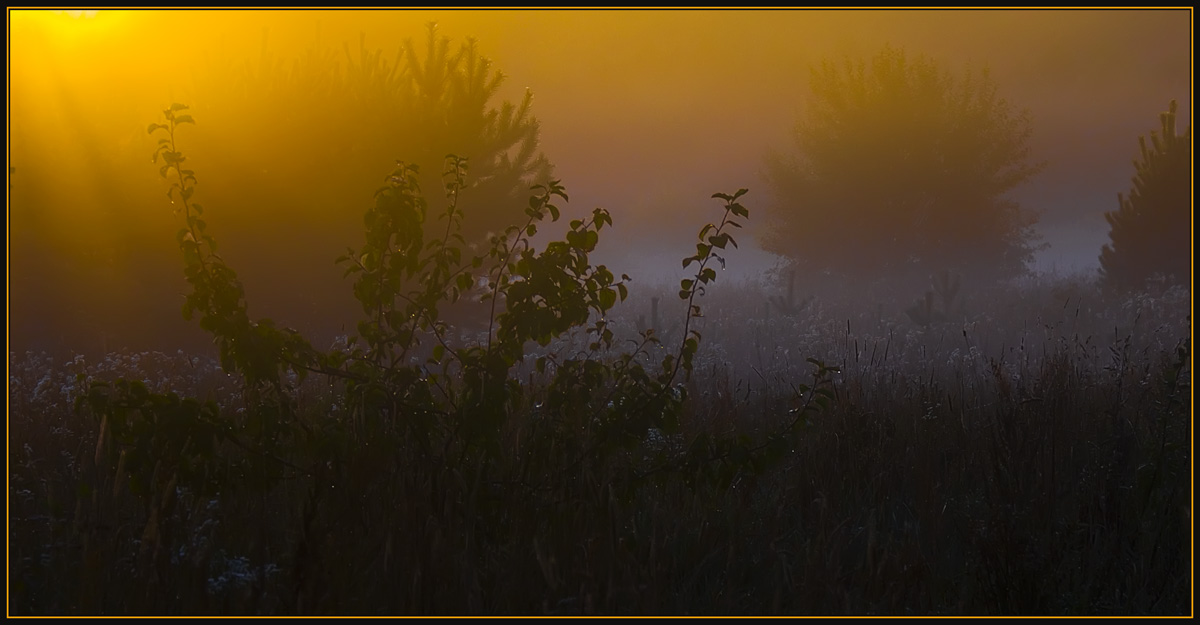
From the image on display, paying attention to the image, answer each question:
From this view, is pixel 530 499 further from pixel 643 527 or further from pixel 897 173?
pixel 897 173

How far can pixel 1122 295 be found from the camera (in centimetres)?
1986

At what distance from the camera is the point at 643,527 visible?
382 cm

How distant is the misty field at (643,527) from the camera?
9.90 feet

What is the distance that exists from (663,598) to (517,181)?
9.66m

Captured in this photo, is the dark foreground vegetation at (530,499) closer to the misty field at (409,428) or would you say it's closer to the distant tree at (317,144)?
the misty field at (409,428)

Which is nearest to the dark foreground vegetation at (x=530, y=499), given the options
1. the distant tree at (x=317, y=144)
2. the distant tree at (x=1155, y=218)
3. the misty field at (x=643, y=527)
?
the misty field at (x=643, y=527)

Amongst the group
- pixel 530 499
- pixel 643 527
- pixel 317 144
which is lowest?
pixel 643 527

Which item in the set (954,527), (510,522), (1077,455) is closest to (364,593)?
(510,522)

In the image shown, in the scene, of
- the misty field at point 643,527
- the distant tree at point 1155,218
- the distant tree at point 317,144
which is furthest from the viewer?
the distant tree at point 1155,218

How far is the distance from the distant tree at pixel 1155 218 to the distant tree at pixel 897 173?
311cm

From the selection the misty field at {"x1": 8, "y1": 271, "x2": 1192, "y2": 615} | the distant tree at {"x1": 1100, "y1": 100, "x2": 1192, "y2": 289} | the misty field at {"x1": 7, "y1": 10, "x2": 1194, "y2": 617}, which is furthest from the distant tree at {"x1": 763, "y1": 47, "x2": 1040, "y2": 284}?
the misty field at {"x1": 8, "y1": 271, "x2": 1192, "y2": 615}

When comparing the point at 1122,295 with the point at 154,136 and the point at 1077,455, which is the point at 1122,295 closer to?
the point at 1077,455

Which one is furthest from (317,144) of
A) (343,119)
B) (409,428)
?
(409,428)

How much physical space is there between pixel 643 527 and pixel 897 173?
64.9 feet
